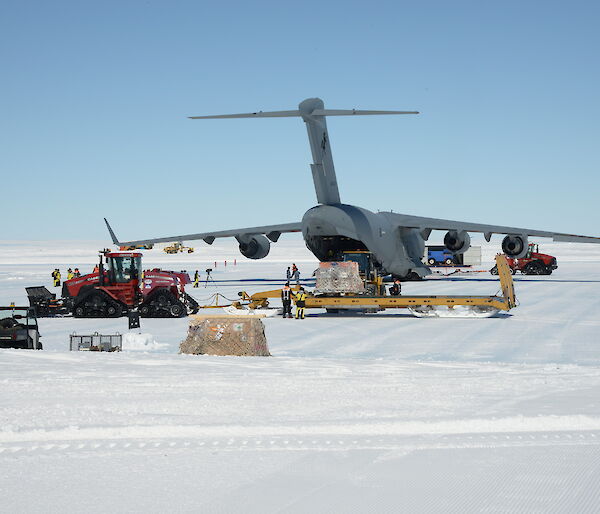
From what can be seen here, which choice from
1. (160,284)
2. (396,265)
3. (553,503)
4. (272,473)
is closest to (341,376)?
(272,473)

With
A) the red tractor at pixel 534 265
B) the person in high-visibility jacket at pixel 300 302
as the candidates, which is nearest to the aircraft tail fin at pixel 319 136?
the person in high-visibility jacket at pixel 300 302

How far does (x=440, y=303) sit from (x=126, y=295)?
30.9ft

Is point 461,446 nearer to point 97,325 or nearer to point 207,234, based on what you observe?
point 97,325

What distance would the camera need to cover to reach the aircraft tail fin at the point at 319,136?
2614cm

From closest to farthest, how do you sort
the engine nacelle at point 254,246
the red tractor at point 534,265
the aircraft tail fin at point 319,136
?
the aircraft tail fin at point 319,136, the engine nacelle at point 254,246, the red tractor at point 534,265

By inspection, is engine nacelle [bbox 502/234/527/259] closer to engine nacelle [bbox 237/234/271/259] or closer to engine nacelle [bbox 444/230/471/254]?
engine nacelle [bbox 444/230/471/254]

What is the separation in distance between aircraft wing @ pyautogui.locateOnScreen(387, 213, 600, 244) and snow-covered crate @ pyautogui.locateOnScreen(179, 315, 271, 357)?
76.9 ft

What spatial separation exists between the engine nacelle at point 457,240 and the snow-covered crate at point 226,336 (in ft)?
83.6

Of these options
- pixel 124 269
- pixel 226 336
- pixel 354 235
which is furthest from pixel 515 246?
pixel 226 336

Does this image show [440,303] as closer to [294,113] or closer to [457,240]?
[294,113]

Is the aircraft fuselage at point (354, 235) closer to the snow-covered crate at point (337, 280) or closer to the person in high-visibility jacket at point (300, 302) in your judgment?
the snow-covered crate at point (337, 280)

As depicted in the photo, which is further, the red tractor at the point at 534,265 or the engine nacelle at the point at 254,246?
the red tractor at the point at 534,265

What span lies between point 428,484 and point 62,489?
267cm

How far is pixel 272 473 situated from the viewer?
5.75 meters
